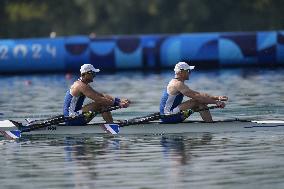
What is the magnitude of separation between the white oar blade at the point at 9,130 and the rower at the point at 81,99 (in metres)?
1.49

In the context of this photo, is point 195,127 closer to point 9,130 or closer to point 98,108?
point 98,108

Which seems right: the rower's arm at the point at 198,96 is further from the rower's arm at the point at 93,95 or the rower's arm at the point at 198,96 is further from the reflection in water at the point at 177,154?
the rower's arm at the point at 93,95

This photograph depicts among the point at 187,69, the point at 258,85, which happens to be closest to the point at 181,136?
the point at 187,69

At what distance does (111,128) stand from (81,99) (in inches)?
59.1

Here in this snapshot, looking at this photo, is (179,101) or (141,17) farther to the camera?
(141,17)

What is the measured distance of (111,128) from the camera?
30203 mm

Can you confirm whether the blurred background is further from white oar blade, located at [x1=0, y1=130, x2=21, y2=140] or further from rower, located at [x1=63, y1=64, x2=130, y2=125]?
rower, located at [x1=63, y1=64, x2=130, y2=125]

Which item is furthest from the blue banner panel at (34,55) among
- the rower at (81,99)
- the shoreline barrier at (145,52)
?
the rower at (81,99)

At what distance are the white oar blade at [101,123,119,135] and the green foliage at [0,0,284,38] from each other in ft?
202

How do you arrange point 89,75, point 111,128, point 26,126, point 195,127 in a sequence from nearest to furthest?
point 195,127 < point 111,128 < point 26,126 < point 89,75

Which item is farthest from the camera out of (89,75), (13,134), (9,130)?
(89,75)

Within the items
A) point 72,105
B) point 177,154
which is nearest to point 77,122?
point 72,105

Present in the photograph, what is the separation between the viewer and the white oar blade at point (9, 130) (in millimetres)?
30469

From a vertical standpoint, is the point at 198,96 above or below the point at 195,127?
above
